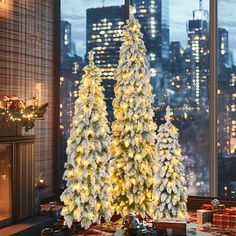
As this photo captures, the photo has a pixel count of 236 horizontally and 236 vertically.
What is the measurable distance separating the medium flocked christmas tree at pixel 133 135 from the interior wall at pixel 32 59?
1943 mm

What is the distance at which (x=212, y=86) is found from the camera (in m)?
10.0

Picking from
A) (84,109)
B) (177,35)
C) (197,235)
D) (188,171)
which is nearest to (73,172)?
(84,109)

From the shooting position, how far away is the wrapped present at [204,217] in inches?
333

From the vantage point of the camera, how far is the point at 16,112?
8.30 meters

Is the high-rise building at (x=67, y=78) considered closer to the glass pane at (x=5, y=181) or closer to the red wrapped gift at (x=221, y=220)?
the glass pane at (x=5, y=181)

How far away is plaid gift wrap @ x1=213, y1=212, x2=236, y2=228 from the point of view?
8.21 m

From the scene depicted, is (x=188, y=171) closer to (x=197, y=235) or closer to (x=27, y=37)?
(x=197, y=235)

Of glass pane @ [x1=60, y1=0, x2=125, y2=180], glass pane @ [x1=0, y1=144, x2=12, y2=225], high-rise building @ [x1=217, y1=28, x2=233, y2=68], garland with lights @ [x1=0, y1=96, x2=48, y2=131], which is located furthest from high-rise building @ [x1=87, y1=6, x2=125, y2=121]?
glass pane @ [x1=0, y1=144, x2=12, y2=225]

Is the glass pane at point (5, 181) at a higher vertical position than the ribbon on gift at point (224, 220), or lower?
higher

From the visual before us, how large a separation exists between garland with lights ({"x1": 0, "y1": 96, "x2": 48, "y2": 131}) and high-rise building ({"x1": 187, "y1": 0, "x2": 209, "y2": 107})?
2950mm

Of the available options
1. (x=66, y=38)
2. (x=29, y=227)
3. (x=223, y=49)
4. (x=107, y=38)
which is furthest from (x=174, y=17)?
(x=29, y=227)

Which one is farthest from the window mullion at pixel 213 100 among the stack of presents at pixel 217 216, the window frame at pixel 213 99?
the stack of presents at pixel 217 216

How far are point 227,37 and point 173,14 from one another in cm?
113

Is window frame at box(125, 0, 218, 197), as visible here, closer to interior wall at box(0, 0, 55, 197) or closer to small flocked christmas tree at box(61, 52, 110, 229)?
small flocked christmas tree at box(61, 52, 110, 229)
